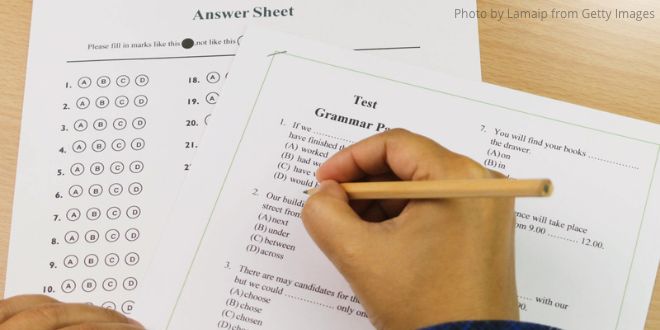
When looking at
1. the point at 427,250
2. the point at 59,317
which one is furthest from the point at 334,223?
the point at 59,317

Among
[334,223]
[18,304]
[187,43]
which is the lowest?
[18,304]

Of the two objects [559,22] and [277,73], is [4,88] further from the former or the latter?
[559,22]

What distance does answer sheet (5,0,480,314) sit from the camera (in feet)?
1.52

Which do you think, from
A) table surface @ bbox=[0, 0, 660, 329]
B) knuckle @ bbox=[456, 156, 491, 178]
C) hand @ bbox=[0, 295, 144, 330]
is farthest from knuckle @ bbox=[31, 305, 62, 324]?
knuckle @ bbox=[456, 156, 491, 178]

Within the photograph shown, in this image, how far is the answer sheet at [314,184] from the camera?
0.45 metres

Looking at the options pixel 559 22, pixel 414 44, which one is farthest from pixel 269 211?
pixel 559 22

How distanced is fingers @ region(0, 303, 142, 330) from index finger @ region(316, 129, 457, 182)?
191mm

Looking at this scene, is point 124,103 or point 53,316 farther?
point 124,103

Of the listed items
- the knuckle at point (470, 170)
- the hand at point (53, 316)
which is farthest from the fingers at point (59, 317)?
the knuckle at point (470, 170)

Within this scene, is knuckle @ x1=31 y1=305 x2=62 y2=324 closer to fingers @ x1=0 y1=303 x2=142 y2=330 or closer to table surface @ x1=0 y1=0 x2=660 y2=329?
fingers @ x1=0 y1=303 x2=142 y2=330

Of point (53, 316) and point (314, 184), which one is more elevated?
point (314, 184)

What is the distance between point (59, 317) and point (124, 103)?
19 cm

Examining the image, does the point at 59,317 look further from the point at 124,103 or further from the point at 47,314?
the point at 124,103

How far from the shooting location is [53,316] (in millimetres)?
393
